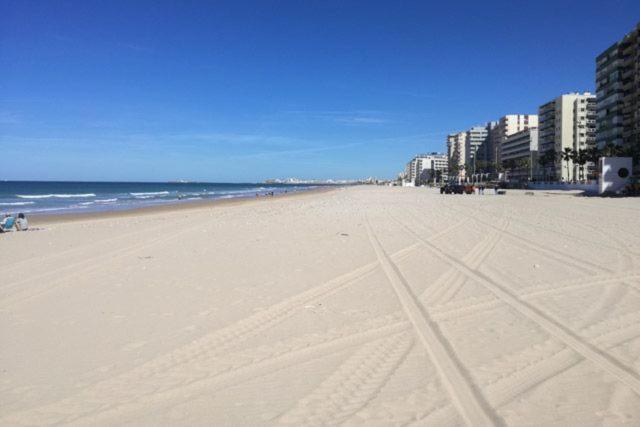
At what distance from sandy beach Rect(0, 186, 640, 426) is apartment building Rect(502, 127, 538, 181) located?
14768 cm

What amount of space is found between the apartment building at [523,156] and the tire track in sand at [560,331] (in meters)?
148

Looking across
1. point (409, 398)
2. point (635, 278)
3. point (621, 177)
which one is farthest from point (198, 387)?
point (621, 177)

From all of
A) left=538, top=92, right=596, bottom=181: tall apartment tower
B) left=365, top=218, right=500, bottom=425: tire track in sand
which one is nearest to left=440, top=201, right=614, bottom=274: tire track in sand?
left=365, top=218, right=500, bottom=425: tire track in sand

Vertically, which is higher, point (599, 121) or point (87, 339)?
point (599, 121)

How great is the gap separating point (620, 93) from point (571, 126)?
38117 mm

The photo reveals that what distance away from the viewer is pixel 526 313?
19.8ft

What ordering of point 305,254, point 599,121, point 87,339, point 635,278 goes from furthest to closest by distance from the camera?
point 599,121, point 305,254, point 635,278, point 87,339

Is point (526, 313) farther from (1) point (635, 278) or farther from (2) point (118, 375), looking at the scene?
(2) point (118, 375)

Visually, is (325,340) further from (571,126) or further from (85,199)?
(571,126)

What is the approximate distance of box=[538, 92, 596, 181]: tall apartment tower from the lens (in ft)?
432

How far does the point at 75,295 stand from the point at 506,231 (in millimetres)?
12299

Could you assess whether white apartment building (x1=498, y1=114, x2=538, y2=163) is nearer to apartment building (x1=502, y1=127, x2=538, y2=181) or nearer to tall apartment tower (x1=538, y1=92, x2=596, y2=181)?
apartment building (x1=502, y1=127, x2=538, y2=181)

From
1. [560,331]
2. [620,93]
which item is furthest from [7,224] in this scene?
[620,93]

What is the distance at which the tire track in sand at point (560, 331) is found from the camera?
412cm
